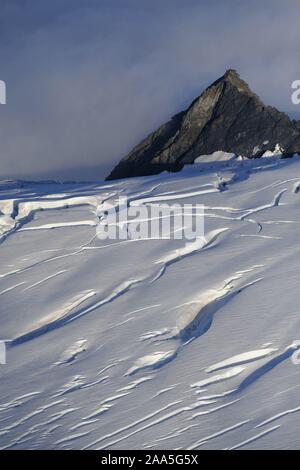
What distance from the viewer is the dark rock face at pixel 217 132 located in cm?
2923

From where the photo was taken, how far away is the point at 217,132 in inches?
1208

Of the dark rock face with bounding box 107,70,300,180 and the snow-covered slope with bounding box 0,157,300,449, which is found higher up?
the dark rock face with bounding box 107,70,300,180

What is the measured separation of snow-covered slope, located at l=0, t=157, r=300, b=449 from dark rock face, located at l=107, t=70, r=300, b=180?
7156 mm

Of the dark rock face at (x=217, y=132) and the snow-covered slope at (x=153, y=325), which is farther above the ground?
the dark rock face at (x=217, y=132)

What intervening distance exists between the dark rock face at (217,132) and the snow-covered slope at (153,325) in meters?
7.16

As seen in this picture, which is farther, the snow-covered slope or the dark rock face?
the dark rock face

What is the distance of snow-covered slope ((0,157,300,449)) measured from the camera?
14.1m

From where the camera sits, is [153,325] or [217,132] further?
[217,132]

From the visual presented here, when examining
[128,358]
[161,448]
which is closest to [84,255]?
[128,358]

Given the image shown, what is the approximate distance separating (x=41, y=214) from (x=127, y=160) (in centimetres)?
1178

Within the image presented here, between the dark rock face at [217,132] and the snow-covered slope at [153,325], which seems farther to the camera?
the dark rock face at [217,132]

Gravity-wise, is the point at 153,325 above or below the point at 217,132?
below

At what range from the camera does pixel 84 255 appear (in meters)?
19.2

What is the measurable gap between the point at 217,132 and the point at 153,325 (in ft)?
50.8
